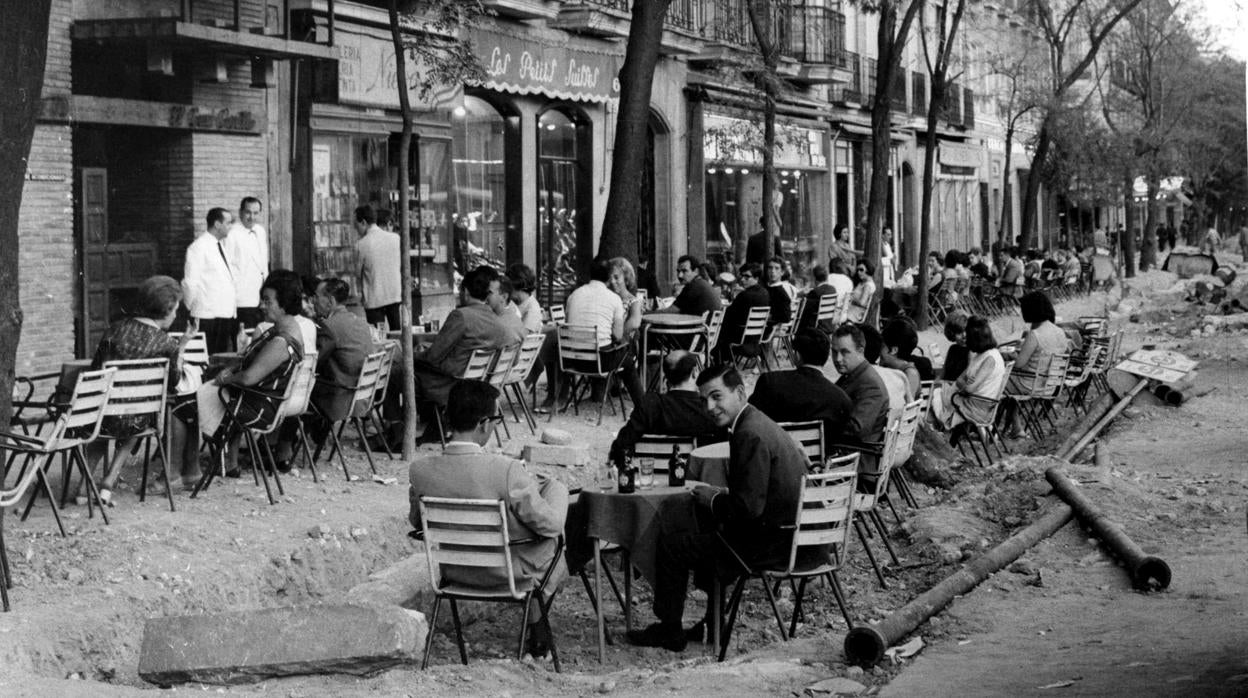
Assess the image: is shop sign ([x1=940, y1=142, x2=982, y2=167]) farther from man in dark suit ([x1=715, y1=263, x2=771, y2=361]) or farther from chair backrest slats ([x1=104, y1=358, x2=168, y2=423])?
chair backrest slats ([x1=104, y1=358, x2=168, y2=423])

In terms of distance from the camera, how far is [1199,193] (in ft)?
250

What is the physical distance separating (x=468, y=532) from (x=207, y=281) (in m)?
8.35

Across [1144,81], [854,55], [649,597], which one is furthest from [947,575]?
[1144,81]

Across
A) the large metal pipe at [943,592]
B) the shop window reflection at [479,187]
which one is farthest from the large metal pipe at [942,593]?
the shop window reflection at [479,187]

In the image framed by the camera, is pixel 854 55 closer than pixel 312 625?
No

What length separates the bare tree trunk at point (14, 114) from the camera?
356 inches

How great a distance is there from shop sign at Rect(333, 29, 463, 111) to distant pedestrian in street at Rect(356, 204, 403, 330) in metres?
3.28

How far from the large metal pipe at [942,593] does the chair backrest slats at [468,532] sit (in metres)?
1.61

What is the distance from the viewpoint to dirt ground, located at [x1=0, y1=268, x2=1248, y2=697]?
8.05 metres

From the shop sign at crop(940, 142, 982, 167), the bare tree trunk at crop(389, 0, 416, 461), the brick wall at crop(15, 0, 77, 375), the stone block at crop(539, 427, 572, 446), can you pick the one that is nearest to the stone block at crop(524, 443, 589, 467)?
the stone block at crop(539, 427, 572, 446)

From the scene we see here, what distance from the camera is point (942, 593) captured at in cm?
972

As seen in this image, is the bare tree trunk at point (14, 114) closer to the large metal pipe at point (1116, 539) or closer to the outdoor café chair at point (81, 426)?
the outdoor café chair at point (81, 426)

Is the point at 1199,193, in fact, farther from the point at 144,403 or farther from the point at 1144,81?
the point at 144,403

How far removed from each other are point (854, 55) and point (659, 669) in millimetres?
35508
